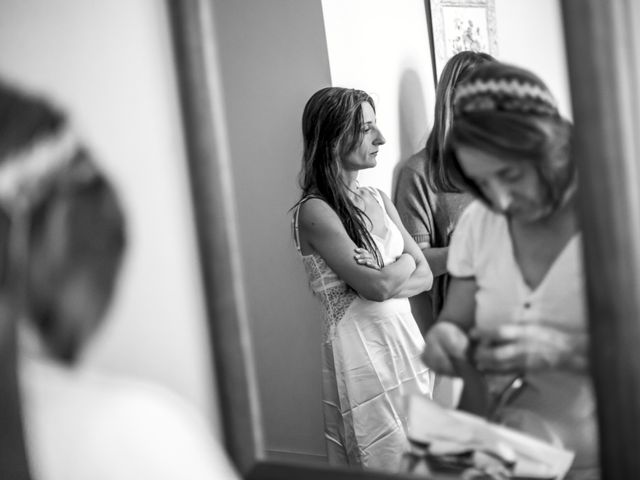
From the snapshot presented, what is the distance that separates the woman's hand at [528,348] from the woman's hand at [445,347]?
0.08ft

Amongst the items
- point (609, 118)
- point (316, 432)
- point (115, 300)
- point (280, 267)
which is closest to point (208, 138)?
point (115, 300)

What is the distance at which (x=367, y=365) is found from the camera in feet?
5.48

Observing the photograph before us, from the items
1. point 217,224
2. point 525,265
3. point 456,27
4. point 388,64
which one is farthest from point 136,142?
point 456,27

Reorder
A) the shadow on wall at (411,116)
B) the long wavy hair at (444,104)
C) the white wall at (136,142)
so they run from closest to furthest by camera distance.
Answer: the white wall at (136,142), the long wavy hair at (444,104), the shadow on wall at (411,116)

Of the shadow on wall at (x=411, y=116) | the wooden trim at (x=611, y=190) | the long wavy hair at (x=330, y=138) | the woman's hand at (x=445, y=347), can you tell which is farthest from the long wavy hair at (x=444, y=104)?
the wooden trim at (x=611, y=190)

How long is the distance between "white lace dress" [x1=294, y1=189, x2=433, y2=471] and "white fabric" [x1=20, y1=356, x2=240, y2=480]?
32.2 inches

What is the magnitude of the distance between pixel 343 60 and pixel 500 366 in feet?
3.82

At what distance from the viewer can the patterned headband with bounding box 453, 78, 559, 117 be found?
921 millimetres

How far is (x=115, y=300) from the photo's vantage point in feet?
3.27

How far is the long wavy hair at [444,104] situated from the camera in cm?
192

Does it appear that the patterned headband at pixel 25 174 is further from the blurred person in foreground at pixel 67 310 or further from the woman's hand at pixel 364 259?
the woman's hand at pixel 364 259

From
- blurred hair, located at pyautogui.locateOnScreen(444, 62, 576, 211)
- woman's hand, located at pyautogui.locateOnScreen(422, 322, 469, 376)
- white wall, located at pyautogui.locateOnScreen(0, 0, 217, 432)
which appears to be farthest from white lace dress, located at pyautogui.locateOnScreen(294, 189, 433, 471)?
blurred hair, located at pyautogui.locateOnScreen(444, 62, 576, 211)

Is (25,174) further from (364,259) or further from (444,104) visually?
(444,104)

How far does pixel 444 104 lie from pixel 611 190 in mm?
1215
